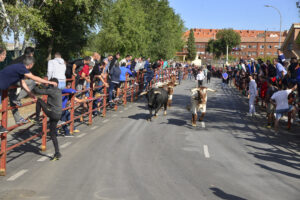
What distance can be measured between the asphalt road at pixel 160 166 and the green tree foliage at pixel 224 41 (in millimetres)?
113252

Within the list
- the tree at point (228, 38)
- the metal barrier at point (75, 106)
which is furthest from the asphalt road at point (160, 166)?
the tree at point (228, 38)

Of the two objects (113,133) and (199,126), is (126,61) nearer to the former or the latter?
(199,126)

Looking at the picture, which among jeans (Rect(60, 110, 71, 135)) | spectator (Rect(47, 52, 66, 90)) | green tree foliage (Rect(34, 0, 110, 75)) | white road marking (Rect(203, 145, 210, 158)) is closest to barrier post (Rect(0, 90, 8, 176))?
spectator (Rect(47, 52, 66, 90))

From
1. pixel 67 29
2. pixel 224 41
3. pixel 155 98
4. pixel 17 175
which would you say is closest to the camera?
pixel 17 175

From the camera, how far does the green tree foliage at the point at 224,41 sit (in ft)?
406

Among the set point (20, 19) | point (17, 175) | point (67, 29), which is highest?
point (67, 29)

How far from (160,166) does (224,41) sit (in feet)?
395

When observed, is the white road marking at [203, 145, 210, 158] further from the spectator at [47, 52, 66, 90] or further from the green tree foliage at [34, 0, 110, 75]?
the green tree foliage at [34, 0, 110, 75]

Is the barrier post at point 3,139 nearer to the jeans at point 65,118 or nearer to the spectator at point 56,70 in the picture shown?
the spectator at point 56,70

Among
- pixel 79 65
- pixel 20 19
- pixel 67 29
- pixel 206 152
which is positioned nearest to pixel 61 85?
pixel 79 65

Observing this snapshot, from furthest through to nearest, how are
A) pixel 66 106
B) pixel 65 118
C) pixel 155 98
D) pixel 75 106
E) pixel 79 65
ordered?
pixel 155 98, pixel 75 106, pixel 79 65, pixel 66 106, pixel 65 118

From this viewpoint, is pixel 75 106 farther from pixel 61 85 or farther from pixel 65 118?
pixel 61 85

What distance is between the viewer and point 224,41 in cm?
12456

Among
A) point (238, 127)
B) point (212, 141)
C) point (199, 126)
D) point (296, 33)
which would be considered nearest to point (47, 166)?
point (212, 141)
